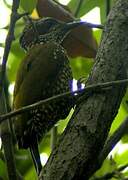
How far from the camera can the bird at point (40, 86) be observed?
2076 millimetres

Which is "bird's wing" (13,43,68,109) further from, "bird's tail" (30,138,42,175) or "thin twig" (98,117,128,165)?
"thin twig" (98,117,128,165)

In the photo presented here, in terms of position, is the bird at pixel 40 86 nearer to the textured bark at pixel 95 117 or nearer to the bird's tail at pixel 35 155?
the bird's tail at pixel 35 155

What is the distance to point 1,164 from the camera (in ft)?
5.91

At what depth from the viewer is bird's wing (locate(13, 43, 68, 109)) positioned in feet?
6.88

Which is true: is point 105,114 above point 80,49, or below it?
below

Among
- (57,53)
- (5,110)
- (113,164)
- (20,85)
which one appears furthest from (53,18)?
(5,110)

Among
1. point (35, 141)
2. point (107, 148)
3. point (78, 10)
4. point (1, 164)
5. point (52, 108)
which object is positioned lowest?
point (107, 148)

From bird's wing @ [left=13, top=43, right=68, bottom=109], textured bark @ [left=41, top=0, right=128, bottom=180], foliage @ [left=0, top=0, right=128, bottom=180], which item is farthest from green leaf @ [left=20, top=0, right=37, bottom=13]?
bird's wing @ [left=13, top=43, right=68, bottom=109]

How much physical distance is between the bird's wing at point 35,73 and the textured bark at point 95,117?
63 cm

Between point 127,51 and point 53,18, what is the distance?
30.6 inches

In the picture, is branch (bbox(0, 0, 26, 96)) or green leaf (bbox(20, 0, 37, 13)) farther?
green leaf (bbox(20, 0, 37, 13))

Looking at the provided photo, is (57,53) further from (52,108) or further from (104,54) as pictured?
(104,54)

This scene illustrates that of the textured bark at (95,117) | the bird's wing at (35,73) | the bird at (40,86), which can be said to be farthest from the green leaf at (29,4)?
the bird's wing at (35,73)

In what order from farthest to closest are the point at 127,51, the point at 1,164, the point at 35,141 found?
1. the point at 35,141
2. the point at 1,164
3. the point at 127,51
